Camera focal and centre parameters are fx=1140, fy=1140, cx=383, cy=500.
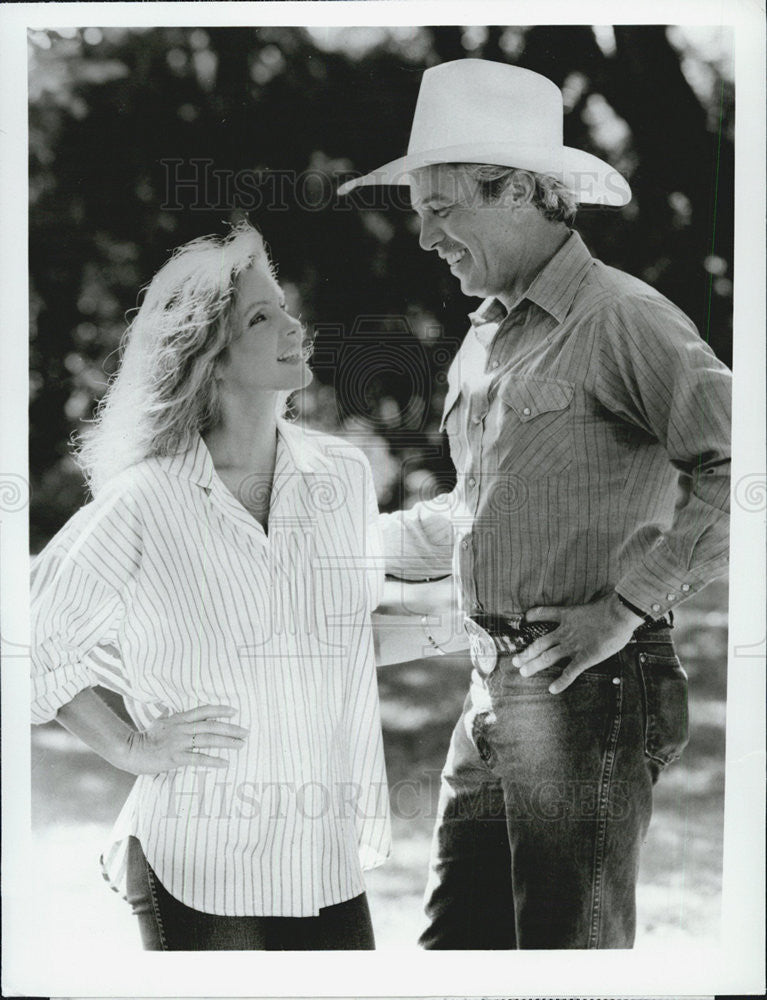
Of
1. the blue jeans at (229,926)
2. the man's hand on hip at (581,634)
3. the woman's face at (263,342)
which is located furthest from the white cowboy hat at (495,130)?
the blue jeans at (229,926)

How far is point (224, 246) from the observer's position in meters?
3.38

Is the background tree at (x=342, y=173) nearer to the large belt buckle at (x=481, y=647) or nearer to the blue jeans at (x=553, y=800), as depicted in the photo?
the large belt buckle at (x=481, y=647)

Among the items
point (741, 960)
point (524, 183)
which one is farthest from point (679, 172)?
point (741, 960)

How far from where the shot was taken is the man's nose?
3363mm

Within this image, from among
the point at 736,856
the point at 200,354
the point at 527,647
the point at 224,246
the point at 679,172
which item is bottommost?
the point at 736,856

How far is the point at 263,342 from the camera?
132 inches

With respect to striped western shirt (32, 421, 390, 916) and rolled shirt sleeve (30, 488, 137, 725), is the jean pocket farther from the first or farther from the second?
rolled shirt sleeve (30, 488, 137, 725)

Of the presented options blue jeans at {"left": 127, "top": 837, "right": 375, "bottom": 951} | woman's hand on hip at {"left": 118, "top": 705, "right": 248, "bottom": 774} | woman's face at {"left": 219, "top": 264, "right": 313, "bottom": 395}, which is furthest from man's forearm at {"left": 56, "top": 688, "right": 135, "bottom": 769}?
woman's face at {"left": 219, "top": 264, "right": 313, "bottom": 395}

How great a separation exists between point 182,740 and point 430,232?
1.67m

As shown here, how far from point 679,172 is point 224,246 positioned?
1.38 m

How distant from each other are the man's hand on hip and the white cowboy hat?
1193 millimetres

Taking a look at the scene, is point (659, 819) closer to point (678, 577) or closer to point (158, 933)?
point (678, 577)

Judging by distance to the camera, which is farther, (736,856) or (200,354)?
(736,856)

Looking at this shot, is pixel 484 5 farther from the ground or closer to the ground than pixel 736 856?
farther from the ground
